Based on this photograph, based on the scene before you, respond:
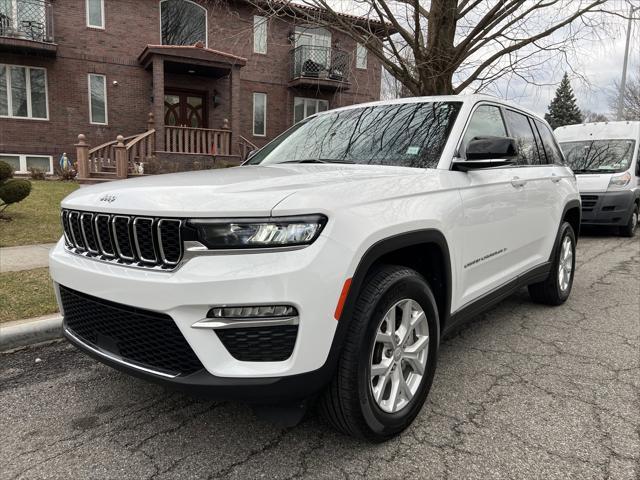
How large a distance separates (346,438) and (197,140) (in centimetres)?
1514

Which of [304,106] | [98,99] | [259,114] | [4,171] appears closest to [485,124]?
[4,171]

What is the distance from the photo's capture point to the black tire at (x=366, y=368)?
220cm

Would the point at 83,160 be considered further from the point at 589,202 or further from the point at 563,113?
the point at 563,113

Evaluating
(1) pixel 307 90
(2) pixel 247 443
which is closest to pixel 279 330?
(2) pixel 247 443

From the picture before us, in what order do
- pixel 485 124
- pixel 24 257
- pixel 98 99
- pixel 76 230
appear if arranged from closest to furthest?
pixel 76 230 → pixel 485 124 → pixel 24 257 → pixel 98 99

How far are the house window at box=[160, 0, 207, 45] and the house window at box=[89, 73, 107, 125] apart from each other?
8.68ft

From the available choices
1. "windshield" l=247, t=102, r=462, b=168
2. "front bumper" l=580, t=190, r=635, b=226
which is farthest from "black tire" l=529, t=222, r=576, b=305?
"front bumper" l=580, t=190, r=635, b=226

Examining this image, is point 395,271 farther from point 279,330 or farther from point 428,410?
point 428,410

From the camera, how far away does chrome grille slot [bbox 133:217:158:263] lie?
2.18 m

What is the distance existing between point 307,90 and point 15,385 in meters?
18.8

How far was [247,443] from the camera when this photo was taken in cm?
251

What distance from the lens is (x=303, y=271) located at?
1985 mm

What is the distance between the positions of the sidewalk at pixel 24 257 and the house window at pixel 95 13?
12.5 meters

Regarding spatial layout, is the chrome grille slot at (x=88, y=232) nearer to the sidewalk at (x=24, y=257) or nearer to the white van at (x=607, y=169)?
the sidewalk at (x=24, y=257)
